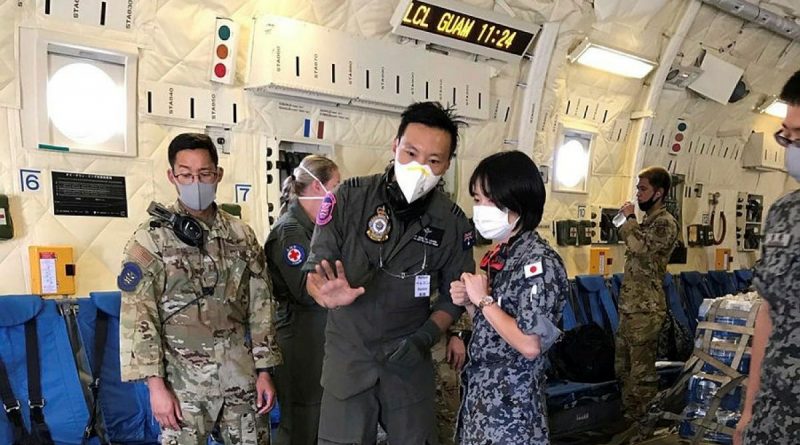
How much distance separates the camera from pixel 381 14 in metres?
4.14

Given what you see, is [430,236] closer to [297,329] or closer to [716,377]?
[297,329]

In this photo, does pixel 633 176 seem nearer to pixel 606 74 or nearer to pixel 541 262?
pixel 606 74

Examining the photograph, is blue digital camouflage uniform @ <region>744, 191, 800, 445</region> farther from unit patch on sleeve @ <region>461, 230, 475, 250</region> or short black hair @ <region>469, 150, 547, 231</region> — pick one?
unit patch on sleeve @ <region>461, 230, 475, 250</region>

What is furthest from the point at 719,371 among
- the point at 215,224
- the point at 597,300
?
the point at 215,224

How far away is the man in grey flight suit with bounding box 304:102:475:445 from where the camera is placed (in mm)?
2012

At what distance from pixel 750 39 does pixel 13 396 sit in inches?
274

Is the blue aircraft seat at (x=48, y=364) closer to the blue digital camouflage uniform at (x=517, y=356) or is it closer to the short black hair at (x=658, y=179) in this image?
the blue digital camouflage uniform at (x=517, y=356)

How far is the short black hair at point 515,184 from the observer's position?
1965mm

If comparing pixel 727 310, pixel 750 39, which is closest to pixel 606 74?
pixel 750 39

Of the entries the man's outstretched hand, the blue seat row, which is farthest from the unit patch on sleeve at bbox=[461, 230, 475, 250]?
the blue seat row

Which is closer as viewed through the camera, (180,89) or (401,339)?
(401,339)

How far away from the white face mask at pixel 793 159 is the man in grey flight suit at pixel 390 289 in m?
1.00

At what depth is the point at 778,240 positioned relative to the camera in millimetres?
1472

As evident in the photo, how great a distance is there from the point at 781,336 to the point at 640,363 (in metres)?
3.23
